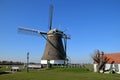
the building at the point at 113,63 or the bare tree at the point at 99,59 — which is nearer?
the building at the point at 113,63

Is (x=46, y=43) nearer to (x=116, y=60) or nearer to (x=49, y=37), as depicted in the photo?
(x=49, y=37)

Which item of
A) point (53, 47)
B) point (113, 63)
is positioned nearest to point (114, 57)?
point (113, 63)

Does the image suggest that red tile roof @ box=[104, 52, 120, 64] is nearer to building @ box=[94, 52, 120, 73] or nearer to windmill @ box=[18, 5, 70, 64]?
building @ box=[94, 52, 120, 73]

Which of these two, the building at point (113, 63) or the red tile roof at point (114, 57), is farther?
the red tile roof at point (114, 57)

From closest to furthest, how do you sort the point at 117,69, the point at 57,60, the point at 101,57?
the point at 117,69 < the point at 101,57 < the point at 57,60

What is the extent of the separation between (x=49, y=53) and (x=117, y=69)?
15.7 metres

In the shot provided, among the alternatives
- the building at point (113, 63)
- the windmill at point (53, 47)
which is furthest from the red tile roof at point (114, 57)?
the windmill at point (53, 47)

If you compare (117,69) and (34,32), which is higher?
(34,32)

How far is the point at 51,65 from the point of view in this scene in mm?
48469

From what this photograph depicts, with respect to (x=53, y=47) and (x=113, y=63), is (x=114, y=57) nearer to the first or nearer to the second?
(x=113, y=63)

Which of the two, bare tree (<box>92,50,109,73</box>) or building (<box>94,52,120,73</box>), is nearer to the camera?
building (<box>94,52,120,73</box>)

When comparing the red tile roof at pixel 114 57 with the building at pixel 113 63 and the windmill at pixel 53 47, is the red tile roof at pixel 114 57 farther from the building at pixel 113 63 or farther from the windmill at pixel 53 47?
the windmill at pixel 53 47

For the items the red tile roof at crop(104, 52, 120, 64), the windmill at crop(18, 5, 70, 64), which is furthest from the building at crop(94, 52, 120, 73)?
the windmill at crop(18, 5, 70, 64)

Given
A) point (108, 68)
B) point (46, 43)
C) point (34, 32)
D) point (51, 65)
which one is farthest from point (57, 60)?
point (108, 68)
